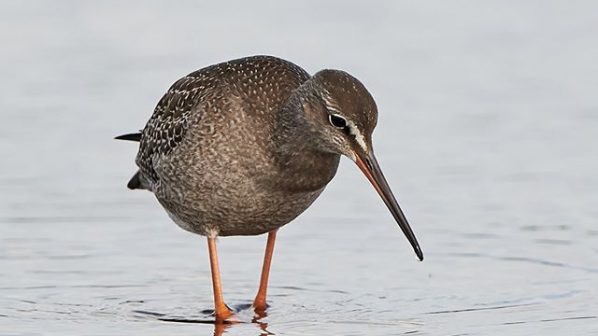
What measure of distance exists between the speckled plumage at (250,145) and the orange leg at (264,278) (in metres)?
0.35

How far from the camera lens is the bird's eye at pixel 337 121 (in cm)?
1044

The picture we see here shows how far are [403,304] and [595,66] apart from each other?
6886 mm

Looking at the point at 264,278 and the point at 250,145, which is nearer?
the point at 250,145

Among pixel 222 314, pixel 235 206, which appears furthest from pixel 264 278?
pixel 235 206

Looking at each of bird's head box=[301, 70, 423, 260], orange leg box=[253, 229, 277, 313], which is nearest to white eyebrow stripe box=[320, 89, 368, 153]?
bird's head box=[301, 70, 423, 260]

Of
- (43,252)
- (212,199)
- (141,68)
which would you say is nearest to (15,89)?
(141,68)

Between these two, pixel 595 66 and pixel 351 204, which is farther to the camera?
pixel 595 66

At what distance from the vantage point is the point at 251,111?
440 inches

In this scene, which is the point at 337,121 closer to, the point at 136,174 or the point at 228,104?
the point at 228,104

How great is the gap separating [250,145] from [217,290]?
1.24m

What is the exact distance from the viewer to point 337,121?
1050cm

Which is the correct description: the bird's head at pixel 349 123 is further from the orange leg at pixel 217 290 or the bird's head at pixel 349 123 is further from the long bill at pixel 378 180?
the orange leg at pixel 217 290

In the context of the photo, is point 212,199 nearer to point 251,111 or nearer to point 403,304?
point 251,111

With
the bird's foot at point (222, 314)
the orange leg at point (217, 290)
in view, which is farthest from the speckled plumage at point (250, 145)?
the bird's foot at point (222, 314)
